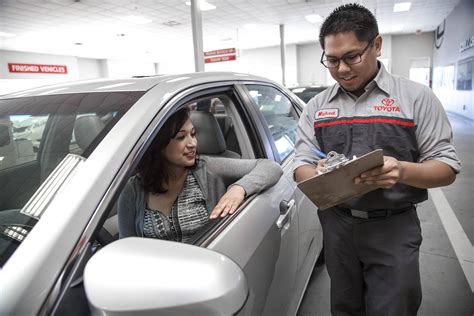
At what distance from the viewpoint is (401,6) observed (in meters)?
10.9

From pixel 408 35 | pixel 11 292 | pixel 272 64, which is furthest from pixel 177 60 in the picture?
pixel 11 292

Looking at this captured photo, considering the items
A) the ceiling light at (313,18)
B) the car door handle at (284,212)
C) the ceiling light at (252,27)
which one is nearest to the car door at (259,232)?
the car door handle at (284,212)

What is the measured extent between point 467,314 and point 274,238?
4.78 feet

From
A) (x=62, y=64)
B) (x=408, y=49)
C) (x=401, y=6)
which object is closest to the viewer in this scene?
(x=401, y=6)

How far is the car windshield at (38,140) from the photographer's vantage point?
2.85 feet

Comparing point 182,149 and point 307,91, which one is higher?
point 307,91

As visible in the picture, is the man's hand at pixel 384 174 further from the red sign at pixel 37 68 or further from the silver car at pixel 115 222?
the red sign at pixel 37 68

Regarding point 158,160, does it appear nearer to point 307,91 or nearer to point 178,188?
point 178,188

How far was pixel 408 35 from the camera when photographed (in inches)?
680

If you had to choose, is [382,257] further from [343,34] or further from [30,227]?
[30,227]

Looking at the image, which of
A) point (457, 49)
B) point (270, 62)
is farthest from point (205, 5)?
point (270, 62)

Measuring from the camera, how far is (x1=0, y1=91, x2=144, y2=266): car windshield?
87 cm

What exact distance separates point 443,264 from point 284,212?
1761 millimetres

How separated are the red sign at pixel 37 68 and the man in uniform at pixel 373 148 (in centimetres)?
1695
